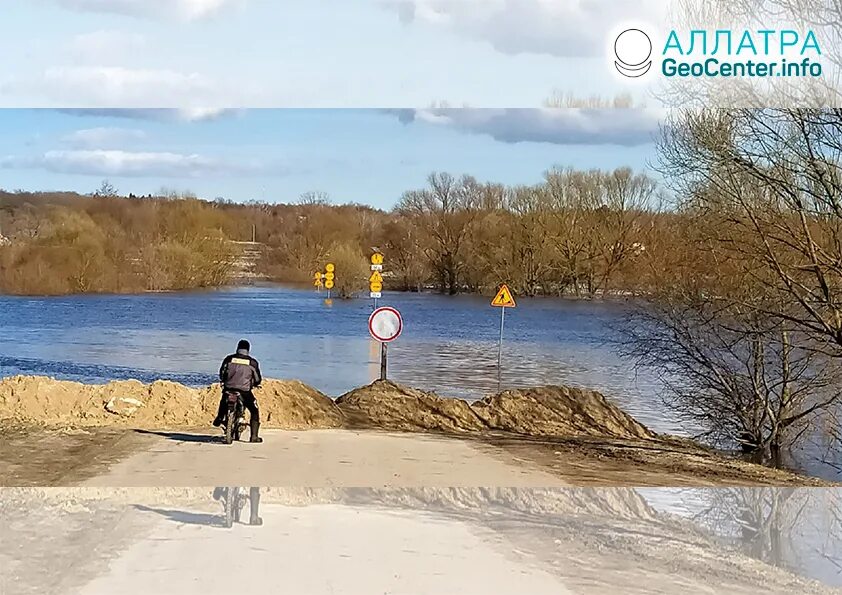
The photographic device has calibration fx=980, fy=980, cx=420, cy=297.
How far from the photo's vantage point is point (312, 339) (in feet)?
21.4

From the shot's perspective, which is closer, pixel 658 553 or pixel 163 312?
pixel 658 553

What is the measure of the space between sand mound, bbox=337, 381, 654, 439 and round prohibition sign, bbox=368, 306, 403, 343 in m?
0.43

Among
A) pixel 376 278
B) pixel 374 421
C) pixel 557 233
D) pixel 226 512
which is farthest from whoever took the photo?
pixel 374 421

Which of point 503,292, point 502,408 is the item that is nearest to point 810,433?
point 502,408

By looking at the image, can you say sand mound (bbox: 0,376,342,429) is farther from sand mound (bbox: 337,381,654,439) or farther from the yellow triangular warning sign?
the yellow triangular warning sign

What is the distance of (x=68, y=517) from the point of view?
453 centimetres

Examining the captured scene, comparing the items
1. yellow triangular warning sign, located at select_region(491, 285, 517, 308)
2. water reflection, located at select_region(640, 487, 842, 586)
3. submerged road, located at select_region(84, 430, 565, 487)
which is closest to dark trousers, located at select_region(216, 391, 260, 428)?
submerged road, located at select_region(84, 430, 565, 487)

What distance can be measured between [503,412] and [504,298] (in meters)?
1.00

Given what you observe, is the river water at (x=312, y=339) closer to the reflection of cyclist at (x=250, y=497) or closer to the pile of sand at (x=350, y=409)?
the pile of sand at (x=350, y=409)

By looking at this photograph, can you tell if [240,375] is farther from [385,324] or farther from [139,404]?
[139,404]

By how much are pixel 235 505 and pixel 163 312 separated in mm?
2261

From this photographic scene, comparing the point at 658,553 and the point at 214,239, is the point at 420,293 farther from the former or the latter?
the point at 658,553

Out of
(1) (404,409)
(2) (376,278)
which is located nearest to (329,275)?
(2) (376,278)

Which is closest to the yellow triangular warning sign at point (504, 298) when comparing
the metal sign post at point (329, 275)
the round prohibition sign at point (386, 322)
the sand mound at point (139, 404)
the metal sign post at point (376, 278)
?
the round prohibition sign at point (386, 322)
